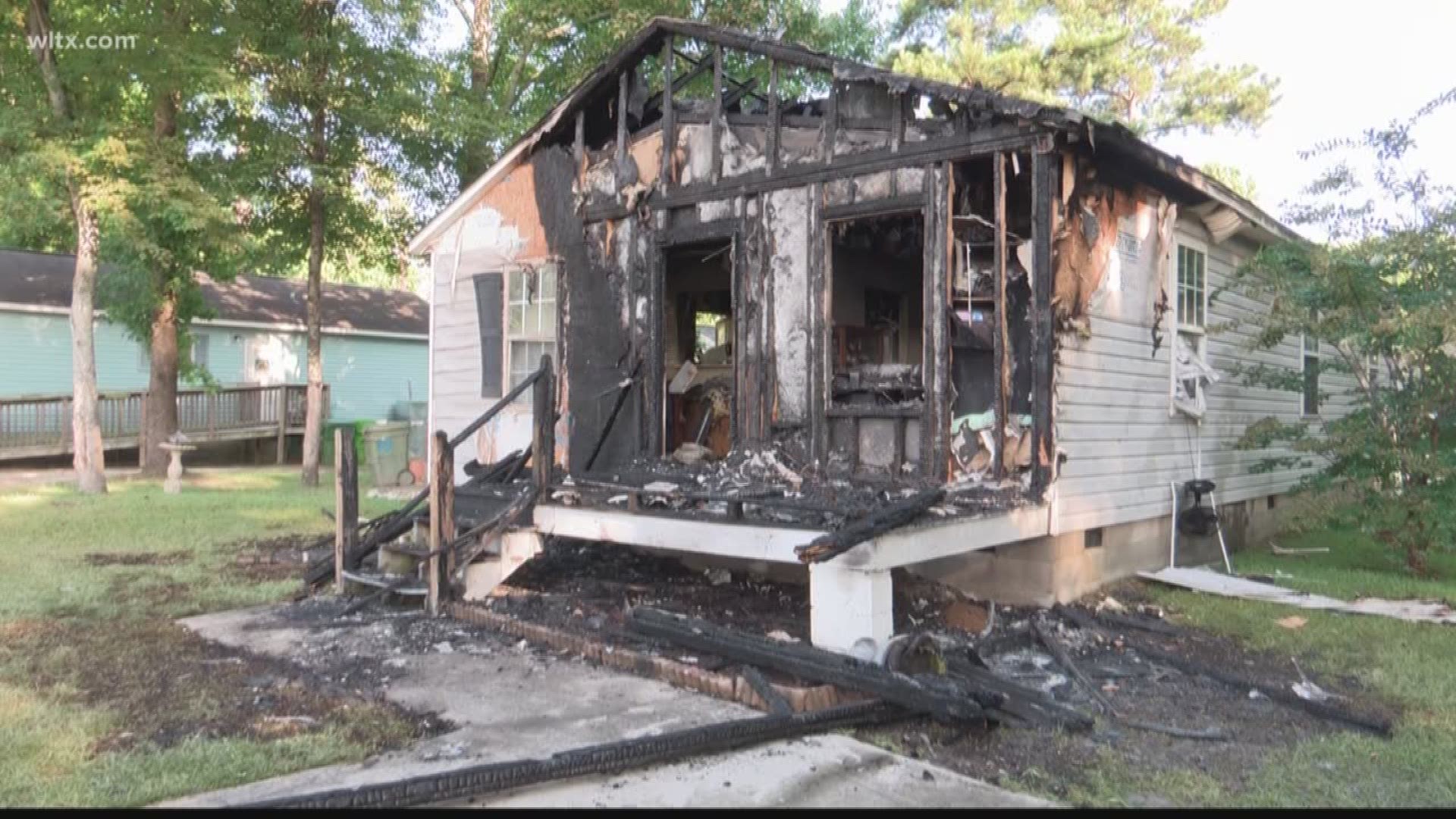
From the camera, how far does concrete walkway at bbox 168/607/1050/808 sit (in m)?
3.75

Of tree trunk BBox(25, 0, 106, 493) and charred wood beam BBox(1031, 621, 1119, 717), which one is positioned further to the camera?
tree trunk BBox(25, 0, 106, 493)

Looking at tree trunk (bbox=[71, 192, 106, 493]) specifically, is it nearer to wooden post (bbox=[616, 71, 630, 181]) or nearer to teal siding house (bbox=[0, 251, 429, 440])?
teal siding house (bbox=[0, 251, 429, 440])

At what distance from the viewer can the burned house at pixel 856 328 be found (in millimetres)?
7066

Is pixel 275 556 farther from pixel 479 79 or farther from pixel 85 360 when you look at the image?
pixel 479 79

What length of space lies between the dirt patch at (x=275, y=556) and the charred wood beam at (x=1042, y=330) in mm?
6079

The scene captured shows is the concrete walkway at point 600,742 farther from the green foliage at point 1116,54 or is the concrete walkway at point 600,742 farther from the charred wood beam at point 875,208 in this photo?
the green foliage at point 1116,54

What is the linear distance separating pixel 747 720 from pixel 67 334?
22273 mm

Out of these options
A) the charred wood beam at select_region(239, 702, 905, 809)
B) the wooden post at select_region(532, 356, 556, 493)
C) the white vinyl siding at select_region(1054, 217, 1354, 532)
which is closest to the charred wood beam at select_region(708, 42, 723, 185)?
the wooden post at select_region(532, 356, 556, 493)

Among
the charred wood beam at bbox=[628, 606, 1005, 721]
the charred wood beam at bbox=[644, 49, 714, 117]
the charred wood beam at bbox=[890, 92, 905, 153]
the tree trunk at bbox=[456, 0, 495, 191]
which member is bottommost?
the charred wood beam at bbox=[628, 606, 1005, 721]

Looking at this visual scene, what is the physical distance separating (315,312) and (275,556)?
810 centimetres

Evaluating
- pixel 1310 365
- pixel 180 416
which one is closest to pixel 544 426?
pixel 1310 365

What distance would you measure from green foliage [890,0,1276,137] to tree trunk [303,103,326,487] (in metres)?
11.1

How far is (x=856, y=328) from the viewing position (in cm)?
1103
